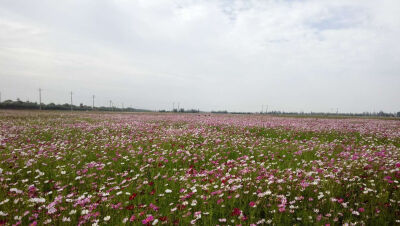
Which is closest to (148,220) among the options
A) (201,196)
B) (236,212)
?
(201,196)

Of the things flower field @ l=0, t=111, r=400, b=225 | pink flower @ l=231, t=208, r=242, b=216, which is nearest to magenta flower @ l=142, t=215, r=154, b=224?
flower field @ l=0, t=111, r=400, b=225

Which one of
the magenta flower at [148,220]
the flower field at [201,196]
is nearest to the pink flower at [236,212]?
the flower field at [201,196]

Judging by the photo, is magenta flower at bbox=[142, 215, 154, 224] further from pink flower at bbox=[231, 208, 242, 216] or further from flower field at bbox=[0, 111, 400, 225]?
pink flower at bbox=[231, 208, 242, 216]

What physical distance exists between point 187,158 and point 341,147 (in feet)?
18.1

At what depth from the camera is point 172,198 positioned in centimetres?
371

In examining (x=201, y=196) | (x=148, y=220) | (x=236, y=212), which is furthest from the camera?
(x=201, y=196)

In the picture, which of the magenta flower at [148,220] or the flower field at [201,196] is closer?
the magenta flower at [148,220]

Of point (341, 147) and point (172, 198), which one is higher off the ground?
point (341, 147)

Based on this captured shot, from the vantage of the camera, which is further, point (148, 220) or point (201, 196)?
point (201, 196)

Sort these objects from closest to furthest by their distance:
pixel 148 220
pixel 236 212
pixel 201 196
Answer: pixel 148 220
pixel 236 212
pixel 201 196

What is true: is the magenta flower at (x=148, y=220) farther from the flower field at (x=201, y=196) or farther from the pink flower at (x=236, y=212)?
the pink flower at (x=236, y=212)

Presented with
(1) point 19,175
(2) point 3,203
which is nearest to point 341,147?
(2) point 3,203

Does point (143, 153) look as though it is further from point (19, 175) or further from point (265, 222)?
point (265, 222)

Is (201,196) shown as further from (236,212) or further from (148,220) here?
(148,220)
